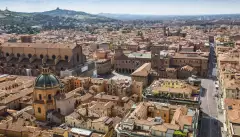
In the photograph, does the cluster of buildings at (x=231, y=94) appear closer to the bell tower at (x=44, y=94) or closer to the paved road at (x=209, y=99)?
the paved road at (x=209, y=99)

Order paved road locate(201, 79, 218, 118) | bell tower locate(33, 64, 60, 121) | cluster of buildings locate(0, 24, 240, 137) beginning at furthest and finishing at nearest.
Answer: paved road locate(201, 79, 218, 118)
bell tower locate(33, 64, 60, 121)
cluster of buildings locate(0, 24, 240, 137)

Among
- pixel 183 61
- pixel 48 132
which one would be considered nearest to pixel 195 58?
pixel 183 61

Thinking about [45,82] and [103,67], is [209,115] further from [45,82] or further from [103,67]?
[103,67]

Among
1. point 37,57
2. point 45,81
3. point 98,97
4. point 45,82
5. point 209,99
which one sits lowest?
point 209,99

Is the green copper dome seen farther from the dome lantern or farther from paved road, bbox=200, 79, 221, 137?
paved road, bbox=200, 79, 221, 137

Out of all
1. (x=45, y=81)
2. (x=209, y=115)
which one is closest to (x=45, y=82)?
(x=45, y=81)

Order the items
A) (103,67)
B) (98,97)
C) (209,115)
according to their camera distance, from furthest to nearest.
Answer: (103,67) → (209,115) → (98,97)

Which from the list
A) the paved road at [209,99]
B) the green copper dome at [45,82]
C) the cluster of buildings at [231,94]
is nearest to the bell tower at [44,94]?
the green copper dome at [45,82]

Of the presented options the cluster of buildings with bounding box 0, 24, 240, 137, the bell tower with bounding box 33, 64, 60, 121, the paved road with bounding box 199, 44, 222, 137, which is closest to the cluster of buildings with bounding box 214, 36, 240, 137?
the cluster of buildings with bounding box 0, 24, 240, 137

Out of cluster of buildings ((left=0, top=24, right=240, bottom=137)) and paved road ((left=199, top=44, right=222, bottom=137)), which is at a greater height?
cluster of buildings ((left=0, top=24, right=240, bottom=137))

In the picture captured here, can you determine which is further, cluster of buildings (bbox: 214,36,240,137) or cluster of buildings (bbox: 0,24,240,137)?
cluster of buildings (bbox: 214,36,240,137)

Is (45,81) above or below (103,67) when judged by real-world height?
above

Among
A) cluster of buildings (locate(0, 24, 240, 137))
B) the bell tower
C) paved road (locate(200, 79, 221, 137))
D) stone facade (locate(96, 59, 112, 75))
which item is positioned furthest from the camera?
stone facade (locate(96, 59, 112, 75))
